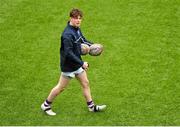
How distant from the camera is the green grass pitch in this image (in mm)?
8750

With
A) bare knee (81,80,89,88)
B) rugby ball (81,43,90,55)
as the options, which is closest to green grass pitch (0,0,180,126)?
bare knee (81,80,89,88)

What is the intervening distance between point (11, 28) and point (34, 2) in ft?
5.12

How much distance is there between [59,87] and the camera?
336 inches

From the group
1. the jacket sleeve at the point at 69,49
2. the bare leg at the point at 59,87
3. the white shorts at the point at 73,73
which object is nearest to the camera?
the jacket sleeve at the point at 69,49

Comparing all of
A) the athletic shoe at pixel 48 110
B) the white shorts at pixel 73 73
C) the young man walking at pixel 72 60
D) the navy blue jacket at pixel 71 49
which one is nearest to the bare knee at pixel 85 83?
the young man walking at pixel 72 60

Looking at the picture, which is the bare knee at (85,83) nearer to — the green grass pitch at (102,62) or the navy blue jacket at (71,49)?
the navy blue jacket at (71,49)

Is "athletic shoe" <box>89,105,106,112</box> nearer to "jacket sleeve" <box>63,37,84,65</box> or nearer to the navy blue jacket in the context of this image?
the navy blue jacket

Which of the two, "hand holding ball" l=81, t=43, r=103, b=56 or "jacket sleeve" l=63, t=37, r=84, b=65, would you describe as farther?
"hand holding ball" l=81, t=43, r=103, b=56

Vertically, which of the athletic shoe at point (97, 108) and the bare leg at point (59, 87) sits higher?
the bare leg at point (59, 87)

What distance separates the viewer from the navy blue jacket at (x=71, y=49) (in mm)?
8008

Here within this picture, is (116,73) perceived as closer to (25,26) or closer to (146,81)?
(146,81)

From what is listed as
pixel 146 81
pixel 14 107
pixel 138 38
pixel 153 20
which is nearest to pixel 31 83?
pixel 14 107

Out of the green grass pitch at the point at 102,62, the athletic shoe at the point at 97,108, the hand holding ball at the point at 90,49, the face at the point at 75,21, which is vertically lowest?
the athletic shoe at the point at 97,108

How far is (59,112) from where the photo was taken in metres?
8.84
